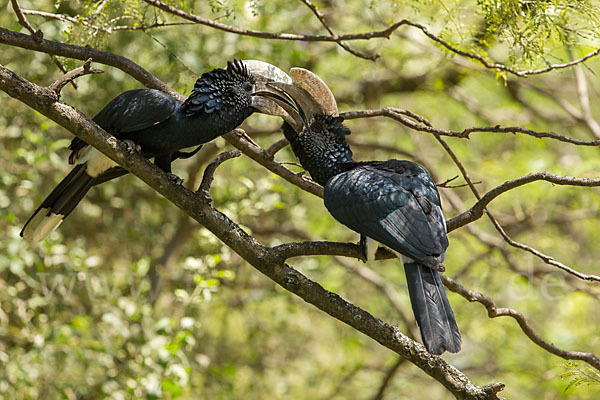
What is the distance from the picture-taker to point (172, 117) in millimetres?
3336

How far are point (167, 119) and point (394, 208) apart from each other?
119 cm

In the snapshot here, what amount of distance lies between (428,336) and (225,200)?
298 centimetres

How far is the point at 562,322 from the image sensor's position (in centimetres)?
725

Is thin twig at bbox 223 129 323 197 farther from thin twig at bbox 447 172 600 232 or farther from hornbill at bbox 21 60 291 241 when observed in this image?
thin twig at bbox 447 172 600 232

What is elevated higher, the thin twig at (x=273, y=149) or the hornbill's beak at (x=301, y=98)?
the hornbill's beak at (x=301, y=98)

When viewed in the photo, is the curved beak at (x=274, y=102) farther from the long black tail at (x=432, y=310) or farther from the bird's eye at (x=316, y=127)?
the long black tail at (x=432, y=310)

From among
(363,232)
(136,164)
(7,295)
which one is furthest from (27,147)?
(363,232)

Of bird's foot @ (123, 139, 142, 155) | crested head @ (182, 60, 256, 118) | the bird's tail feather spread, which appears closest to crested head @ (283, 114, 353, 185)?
crested head @ (182, 60, 256, 118)

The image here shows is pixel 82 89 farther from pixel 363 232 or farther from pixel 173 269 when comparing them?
pixel 363 232

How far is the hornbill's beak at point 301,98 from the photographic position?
3.49 m

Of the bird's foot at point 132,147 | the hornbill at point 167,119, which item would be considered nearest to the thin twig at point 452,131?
the hornbill at point 167,119

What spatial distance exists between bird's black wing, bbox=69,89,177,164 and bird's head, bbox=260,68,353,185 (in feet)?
1.88

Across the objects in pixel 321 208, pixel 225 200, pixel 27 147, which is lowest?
pixel 27 147

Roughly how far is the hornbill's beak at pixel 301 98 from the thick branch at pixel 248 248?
30.4 inches
